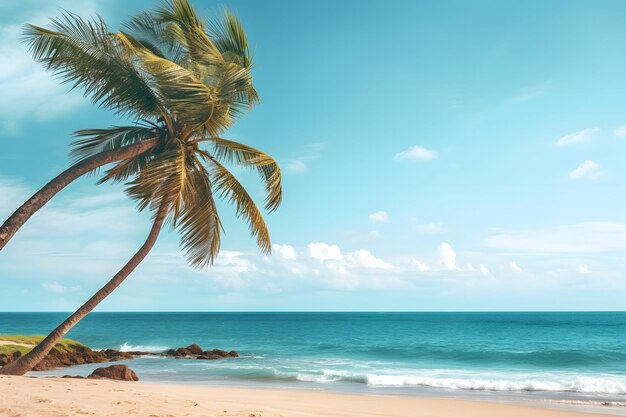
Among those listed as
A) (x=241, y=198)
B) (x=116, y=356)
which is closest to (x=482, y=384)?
(x=241, y=198)

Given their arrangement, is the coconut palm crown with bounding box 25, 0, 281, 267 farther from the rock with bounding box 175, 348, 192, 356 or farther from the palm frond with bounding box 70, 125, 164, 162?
the rock with bounding box 175, 348, 192, 356

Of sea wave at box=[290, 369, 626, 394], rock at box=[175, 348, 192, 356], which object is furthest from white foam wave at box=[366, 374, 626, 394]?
rock at box=[175, 348, 192, 356]

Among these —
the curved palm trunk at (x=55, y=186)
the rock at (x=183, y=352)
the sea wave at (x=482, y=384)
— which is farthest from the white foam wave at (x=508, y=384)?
the rock at (x=183, y=352)

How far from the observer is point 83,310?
11164 millimetres

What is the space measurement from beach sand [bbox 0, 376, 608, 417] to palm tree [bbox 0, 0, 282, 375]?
2199 millimetres

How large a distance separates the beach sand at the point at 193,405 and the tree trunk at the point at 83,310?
853 mm

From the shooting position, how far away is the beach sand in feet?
24.1

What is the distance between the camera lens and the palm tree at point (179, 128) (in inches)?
399

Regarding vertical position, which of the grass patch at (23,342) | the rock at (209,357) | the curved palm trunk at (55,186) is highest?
the curved palm trunk at (55,186)

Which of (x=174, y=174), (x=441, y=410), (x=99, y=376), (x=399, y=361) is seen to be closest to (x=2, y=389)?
(x=174, y=174)

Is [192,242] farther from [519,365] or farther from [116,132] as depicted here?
[519,365]

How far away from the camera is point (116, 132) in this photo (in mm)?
11844

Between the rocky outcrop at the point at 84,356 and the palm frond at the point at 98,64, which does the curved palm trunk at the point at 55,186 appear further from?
the rocky outcrop at the point at 84,356

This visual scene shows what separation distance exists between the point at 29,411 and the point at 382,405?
8.53 m
